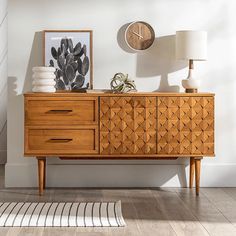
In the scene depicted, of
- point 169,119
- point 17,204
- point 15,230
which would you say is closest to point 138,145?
point 169,119

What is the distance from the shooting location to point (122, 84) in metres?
4.98

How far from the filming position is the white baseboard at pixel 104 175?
5.25 metres

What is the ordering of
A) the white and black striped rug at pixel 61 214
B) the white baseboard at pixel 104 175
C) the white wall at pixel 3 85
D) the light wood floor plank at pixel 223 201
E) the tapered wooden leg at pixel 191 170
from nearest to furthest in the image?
the white and black striped rug at pixel 61 214 < the light wood floor plank at pixel 223 201 < the tapered wooden leg at pixel 191 170 < the white baseboard at pixel 104 175 < the white wall at pixel 3 85

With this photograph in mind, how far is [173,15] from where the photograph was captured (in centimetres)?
525

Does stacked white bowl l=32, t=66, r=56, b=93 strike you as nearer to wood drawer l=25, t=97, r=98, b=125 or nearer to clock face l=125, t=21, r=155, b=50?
wood drawer l=25, t=97, r=98, b=125

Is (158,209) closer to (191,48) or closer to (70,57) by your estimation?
(191,48)

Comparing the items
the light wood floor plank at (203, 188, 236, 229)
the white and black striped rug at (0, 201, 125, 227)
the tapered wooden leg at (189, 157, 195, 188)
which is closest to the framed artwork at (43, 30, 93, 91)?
the tapered wooden leg at (189, 157, 195, 188)

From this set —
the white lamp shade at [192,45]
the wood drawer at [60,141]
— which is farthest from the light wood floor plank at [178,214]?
the white lamp shade at [192,45]

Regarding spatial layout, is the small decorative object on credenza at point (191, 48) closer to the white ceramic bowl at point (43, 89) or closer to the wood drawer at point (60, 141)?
the wood drawer at point (60, 141)

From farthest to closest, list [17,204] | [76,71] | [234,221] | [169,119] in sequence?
1. [76,71]
2. [169,119]
3. [17,204]
4. [234,221]

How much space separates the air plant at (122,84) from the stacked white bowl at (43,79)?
1.59 ft

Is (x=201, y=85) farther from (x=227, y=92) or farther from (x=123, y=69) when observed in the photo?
(x=123, y=69)

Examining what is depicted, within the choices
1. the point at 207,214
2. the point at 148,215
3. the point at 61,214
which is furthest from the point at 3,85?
the point at 207,214

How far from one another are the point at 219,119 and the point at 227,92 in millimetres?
233
